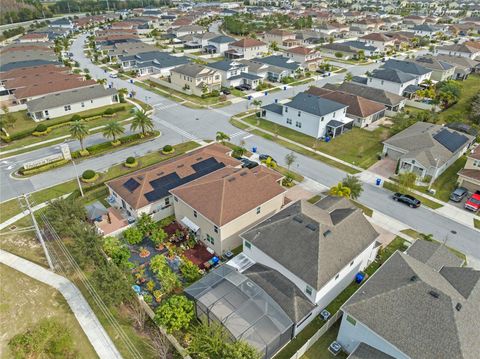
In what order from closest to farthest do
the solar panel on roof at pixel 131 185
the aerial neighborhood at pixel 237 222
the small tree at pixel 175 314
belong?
the aerial neighborhood at pixel 237 222 < the small tree at pixel 175 314 < the solar panel on roof at pixel 131 185

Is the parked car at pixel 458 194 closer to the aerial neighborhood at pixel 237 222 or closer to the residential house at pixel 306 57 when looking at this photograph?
the aerial neighborhood at pixel 237 222

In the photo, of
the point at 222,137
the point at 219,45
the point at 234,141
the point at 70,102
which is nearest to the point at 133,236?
the point at 222,137

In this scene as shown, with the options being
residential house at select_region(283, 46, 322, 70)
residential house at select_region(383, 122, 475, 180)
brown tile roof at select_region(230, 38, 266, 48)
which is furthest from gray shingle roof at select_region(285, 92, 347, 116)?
brown tile roof at select_region(230, 38, 266, 48)

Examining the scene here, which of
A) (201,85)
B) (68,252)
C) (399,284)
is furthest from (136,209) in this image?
(201,85)

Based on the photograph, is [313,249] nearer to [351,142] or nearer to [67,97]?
[351,142]

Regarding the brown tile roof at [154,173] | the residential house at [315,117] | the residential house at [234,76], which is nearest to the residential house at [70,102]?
the residential house at [234,76]

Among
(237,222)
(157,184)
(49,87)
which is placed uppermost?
(49,87)

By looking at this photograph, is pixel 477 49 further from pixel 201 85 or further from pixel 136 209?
pixel 136 209
